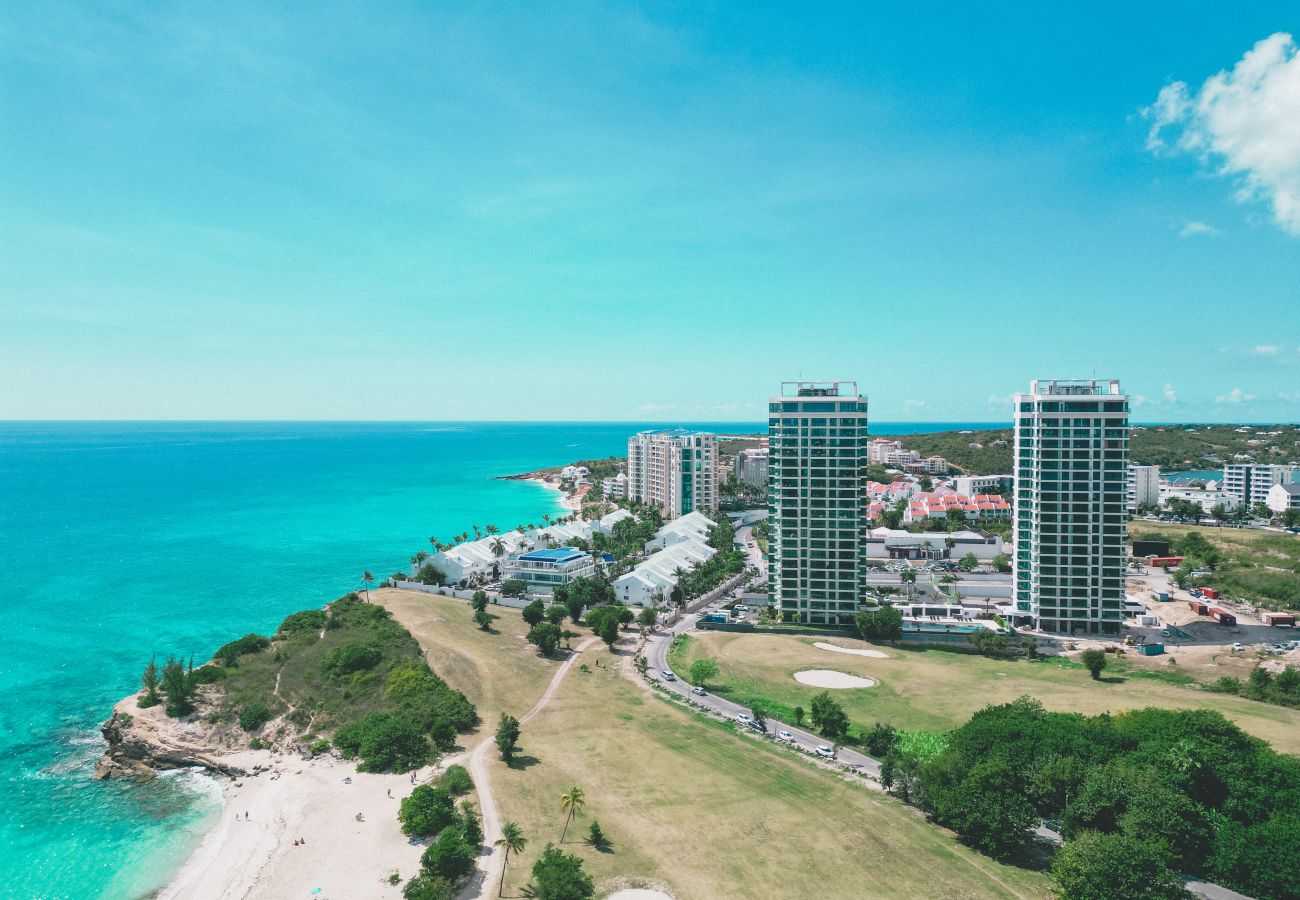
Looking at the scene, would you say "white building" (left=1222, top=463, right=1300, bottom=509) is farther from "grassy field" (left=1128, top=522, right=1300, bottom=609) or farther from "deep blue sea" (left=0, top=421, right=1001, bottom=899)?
"deep blue sea" (left=0, top=421, right=1001, bottom=899)

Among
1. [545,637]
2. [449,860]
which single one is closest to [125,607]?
[545,637]

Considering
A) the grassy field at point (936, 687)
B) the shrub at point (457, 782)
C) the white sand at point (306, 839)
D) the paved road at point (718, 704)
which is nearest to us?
the white sand at point (306, 839)

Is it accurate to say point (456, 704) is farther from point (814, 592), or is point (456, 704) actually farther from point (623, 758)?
point (814, 592)

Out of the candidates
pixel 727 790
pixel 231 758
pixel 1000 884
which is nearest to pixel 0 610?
pixel 231 758

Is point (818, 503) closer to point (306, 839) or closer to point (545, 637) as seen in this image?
point (545, 637)

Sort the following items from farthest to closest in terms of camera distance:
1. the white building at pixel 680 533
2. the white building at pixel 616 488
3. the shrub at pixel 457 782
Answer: the white building at pixel 616 488 < the white building at pixel 680 533 < the shrub at pixel 457 782

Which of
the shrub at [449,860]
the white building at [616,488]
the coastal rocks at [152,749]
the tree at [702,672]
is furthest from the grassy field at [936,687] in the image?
the white building at [616,488]

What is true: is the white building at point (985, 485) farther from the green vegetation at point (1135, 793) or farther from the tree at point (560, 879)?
the tree at point (560, 879)
